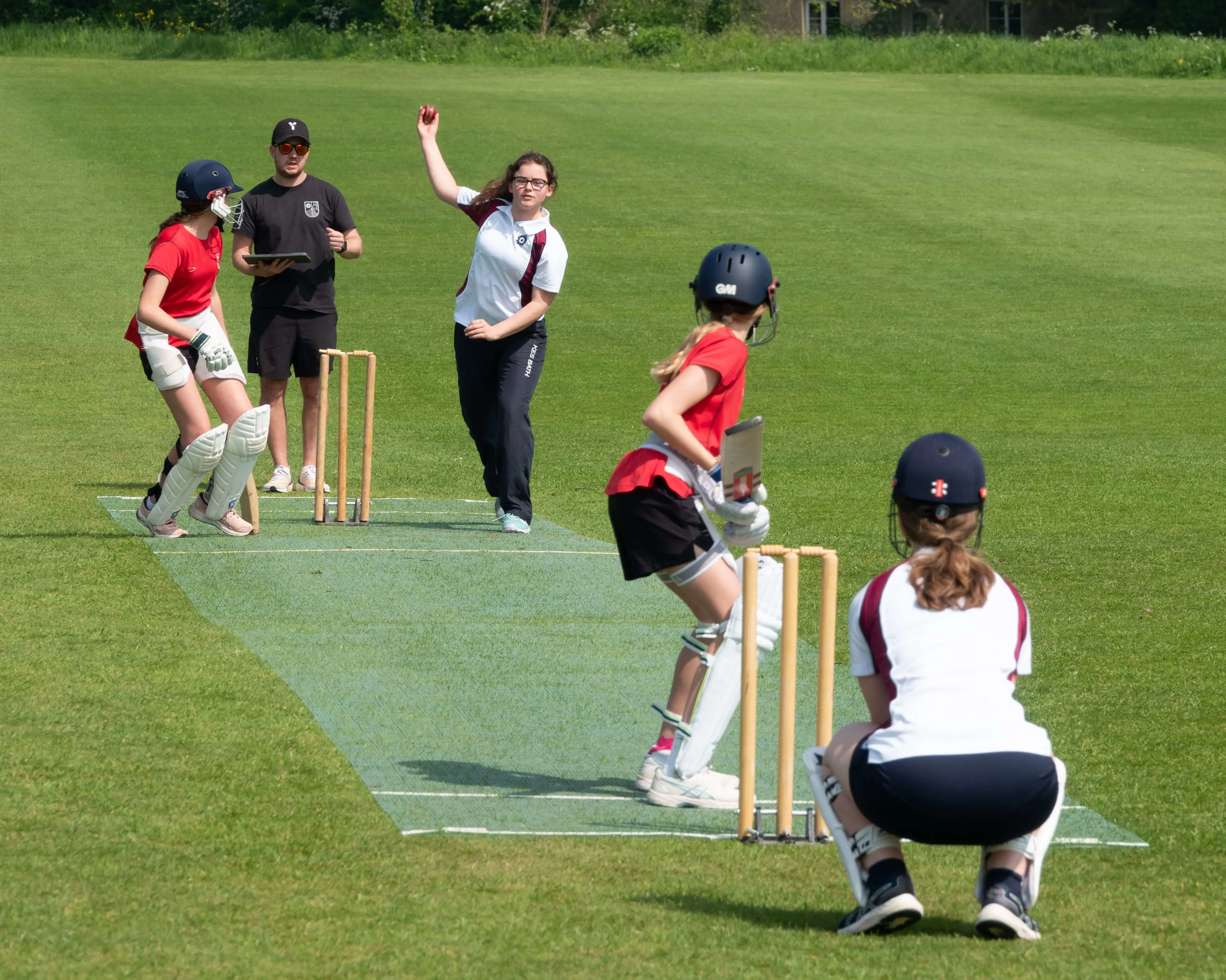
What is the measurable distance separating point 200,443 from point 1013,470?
649 centimetres

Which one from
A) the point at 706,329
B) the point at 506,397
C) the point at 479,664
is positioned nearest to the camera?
the point at 706,329

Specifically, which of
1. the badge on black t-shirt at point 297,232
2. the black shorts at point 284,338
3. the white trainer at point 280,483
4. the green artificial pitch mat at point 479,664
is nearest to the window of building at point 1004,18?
the badge on black t-shirt at point 297,232

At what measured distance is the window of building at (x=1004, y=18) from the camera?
64.0 m

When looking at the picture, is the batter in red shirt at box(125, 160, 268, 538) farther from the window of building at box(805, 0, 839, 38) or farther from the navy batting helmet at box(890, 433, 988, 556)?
the window of building at box(805, 0, 839, 38)

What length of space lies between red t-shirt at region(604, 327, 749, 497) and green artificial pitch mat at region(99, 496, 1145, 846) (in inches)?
42.2

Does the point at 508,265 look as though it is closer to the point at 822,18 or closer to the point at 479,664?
the point at 479,664

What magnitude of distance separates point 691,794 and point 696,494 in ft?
3.31

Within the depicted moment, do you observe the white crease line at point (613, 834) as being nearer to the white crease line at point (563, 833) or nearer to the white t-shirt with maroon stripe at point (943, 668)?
the white crease line at point (563, 833)

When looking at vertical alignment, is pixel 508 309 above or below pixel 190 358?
above

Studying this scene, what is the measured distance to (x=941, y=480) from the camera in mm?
4664

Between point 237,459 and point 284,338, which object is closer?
point 237,459

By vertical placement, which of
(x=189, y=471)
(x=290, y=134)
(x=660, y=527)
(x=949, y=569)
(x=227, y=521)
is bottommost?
(x=227, y=521)

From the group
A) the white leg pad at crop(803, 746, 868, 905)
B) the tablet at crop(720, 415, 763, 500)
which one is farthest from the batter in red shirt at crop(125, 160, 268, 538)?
the white leg pad at crop(803, 746, 868, 905)

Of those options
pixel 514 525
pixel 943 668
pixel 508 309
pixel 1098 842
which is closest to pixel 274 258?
pixel 508 309
